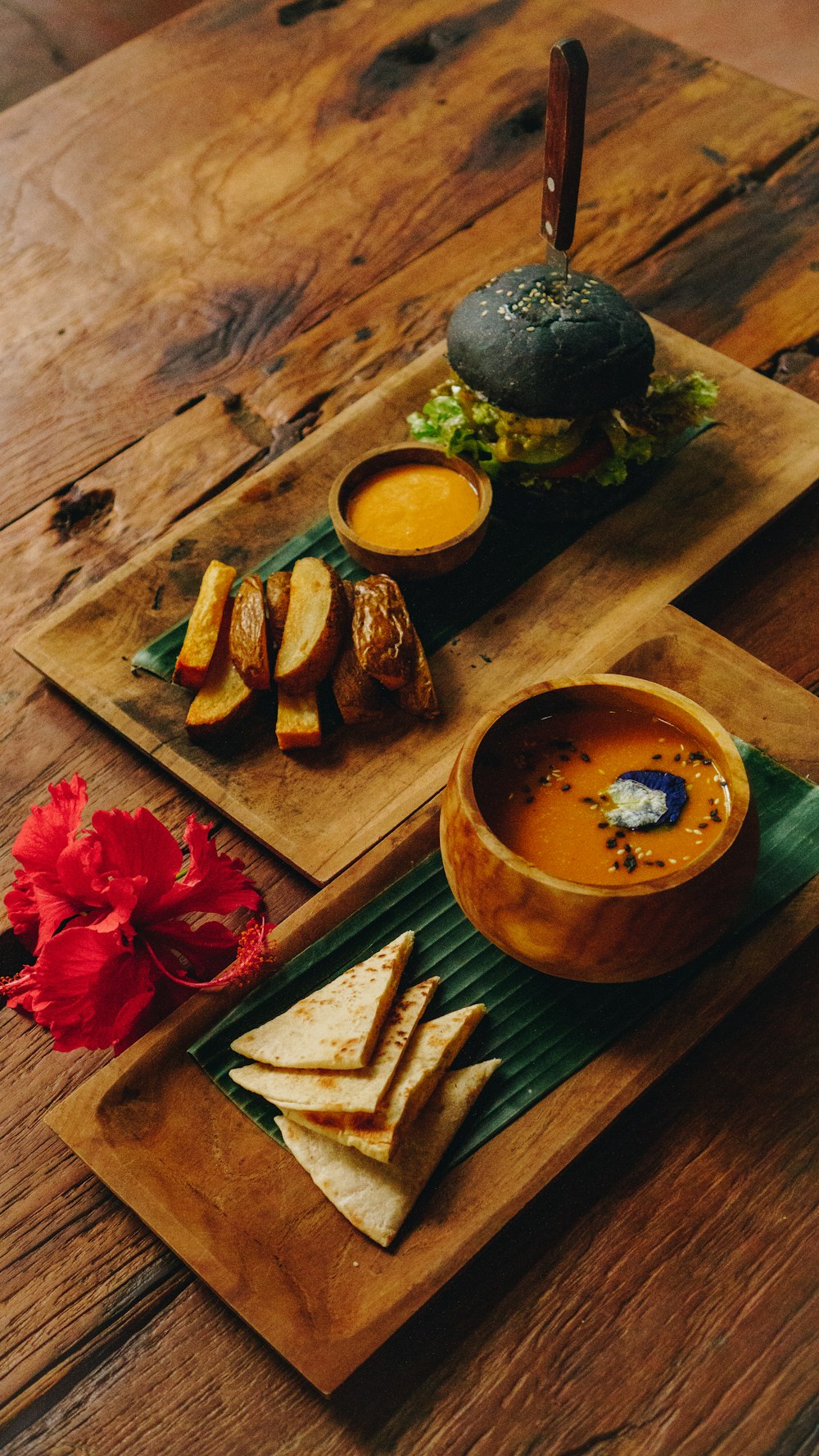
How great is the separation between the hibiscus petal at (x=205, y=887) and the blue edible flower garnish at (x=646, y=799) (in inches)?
18.2

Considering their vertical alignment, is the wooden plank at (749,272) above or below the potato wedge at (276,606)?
below

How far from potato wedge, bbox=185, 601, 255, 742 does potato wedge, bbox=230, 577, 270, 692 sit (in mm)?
19

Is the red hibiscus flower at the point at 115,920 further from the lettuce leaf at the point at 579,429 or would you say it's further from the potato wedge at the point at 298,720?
the lettuce leaf at the point at 579,429

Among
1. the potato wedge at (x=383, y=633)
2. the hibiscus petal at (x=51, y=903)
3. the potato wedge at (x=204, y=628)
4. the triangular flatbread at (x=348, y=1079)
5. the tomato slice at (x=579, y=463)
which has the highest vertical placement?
the hibiscus petal at (x=51, y=903)

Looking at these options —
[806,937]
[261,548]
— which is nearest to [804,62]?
[261,548]

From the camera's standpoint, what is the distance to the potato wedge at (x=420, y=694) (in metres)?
1.74

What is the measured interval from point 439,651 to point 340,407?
2.11ft

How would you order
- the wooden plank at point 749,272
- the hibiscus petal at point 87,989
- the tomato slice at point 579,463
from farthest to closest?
the wooden plank at point 749,272 < the tomato slice at point 579,463 < the hibiscus petal at point 87,989

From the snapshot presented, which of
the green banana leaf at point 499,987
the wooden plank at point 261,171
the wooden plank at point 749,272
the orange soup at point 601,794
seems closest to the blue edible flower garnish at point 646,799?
the orange soup at point 601,794

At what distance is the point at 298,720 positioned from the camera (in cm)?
172

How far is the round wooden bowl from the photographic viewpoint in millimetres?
Answer: 1252

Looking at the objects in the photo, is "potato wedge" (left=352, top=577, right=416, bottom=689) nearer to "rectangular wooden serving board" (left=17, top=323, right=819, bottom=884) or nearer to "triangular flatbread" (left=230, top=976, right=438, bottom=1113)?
"rectangular wooden serving board" (left=17, top=323, right=819, bottom=884)

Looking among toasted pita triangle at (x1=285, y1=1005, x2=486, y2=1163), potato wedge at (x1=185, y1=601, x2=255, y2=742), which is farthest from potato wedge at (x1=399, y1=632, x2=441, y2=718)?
toasted pita triangle at (x1=285, y1=1005, x2=486, y2=1163)

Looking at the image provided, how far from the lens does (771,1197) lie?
1.32 m
